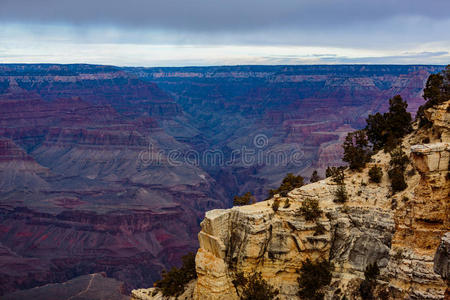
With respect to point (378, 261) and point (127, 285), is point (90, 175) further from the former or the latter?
point (378, 261)

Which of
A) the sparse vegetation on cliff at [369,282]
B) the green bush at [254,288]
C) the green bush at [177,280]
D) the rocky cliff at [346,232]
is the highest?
the rocky cliff at [346,232]

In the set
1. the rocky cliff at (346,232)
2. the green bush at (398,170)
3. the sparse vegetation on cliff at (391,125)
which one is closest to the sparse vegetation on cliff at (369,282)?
the rocky cliff at (346,232)

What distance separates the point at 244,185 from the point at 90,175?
4221 centimetres

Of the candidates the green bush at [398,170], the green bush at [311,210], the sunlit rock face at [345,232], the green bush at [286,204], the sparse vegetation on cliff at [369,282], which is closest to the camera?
the sunlit rock face at [345,232]

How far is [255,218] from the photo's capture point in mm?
21062

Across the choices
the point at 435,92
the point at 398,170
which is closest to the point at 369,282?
the point at 398,170

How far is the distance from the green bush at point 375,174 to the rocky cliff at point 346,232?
0.23m

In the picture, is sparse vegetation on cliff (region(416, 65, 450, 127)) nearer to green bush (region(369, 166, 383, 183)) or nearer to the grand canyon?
green bush (region(369, 166, 383, 183))

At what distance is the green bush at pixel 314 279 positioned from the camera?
2017 cm

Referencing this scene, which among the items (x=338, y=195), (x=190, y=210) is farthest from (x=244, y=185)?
(x=338, y=195)

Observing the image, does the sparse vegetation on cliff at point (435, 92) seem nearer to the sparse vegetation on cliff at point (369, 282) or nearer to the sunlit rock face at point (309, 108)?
the sparse vegetation on cliff at point (369, 282)

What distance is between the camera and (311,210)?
2112cm

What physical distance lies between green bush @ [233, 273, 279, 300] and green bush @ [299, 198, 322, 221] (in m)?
3.68

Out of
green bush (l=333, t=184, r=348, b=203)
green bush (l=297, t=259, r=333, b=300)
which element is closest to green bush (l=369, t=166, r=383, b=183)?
green bush (l=333, t=184, r=348, b=203)
